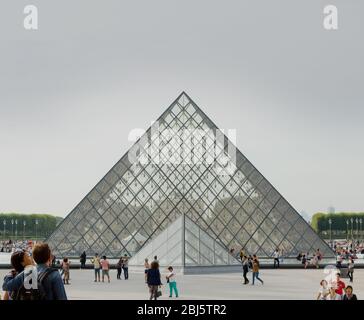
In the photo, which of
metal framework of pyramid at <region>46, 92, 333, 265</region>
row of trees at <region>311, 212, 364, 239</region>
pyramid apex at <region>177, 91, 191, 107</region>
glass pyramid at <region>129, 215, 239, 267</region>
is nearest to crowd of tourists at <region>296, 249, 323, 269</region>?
metal framework of pyramid at <region>46, 92, 333, 265</region>

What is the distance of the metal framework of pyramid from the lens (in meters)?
34.7

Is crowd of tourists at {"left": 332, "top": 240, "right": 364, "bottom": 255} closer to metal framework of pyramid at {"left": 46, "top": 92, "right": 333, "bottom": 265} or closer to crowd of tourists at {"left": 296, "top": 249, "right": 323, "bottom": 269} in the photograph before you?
crowd of tourists at {"left": 296, "top": 249, "right": 323, "bottom": 269}

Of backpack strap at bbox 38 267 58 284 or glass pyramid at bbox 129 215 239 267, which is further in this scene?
glass pyramid at bbox 129 215 239 267

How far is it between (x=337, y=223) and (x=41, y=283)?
103m

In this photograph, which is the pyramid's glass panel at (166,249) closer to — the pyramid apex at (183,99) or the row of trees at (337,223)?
the pyramid apex at (183,99)

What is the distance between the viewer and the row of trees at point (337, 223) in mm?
Answer: 101188

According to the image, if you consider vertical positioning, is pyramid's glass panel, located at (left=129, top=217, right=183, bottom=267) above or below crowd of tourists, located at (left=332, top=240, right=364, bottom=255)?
above

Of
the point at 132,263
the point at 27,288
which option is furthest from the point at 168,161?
the point at 27,288

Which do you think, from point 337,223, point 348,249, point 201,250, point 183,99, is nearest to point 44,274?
point 201,250

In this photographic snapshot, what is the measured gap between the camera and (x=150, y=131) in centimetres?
3834

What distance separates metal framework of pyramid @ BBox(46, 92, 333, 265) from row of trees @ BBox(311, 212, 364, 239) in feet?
217
